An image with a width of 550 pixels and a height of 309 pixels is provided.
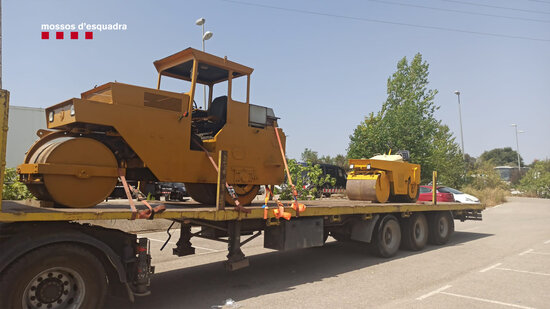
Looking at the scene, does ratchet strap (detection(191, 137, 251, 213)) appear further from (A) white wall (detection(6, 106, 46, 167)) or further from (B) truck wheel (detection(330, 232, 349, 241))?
(A) white wall (detection(6, 106, 46, 167))

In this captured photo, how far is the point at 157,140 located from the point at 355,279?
411cm

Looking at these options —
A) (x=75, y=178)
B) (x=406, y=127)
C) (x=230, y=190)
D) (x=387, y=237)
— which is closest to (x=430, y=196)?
(x=406, y=127)

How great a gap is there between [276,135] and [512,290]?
4520 millimetres

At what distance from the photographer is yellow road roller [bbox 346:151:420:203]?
1005 cm

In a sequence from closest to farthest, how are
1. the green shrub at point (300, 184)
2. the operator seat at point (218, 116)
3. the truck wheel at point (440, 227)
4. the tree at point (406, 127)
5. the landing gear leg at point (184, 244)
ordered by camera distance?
the operator seat at point (218, 116)
the landing gear leg at point (184, 244)
the truck wheel at point (440, 227)
the green shrub at point (300, 184)
the tree at point (406, 127)

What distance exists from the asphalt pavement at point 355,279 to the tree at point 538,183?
3503cm

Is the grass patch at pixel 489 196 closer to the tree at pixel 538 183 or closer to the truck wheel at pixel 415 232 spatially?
the tree at pixel 538 183

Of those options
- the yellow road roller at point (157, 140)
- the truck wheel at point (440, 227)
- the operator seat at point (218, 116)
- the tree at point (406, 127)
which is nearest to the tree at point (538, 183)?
the tree at point (406, 127)

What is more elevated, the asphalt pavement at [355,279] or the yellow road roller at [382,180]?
the yellow road roller at [382,180]

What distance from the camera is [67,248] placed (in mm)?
4180

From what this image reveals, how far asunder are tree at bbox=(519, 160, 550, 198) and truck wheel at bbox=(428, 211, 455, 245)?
35.3 metres

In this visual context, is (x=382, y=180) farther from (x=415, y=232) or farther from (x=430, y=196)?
(x=430, y=196)

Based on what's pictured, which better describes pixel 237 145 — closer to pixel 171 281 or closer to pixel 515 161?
pixel 171 281

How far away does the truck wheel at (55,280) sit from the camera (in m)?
3.83
